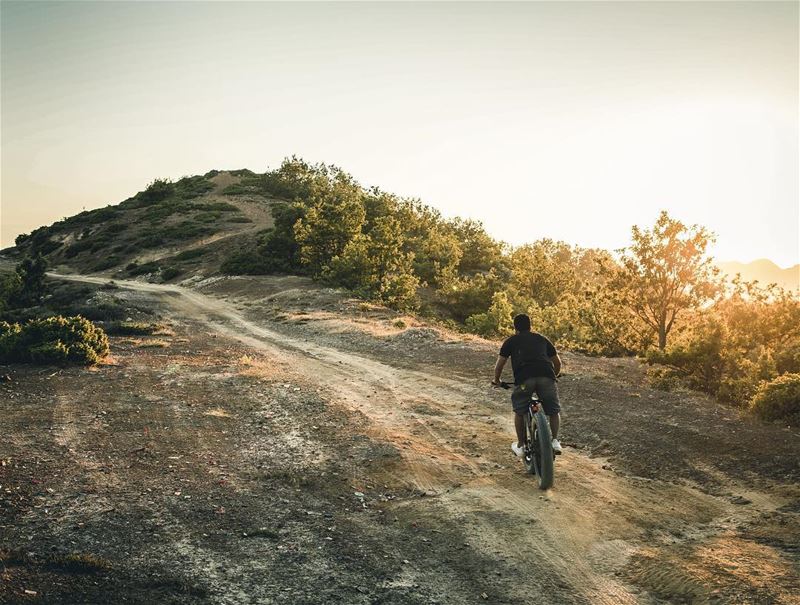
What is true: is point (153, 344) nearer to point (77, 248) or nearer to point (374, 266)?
point (374, 266)

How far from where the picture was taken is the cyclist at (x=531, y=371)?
8.81 metres

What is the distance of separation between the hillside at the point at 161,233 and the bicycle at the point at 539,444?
164 ft

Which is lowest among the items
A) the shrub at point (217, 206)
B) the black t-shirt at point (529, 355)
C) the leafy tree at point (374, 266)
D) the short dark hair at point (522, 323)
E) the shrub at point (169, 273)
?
the black t-shirt at point (529, 355)

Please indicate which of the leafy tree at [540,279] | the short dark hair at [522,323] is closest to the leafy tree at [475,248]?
the leafy tree at [540,279]

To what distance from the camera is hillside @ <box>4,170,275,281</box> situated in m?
63.4

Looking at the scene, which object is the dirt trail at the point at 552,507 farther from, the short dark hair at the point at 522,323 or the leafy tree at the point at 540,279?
the leafy tree at the point at 540,279

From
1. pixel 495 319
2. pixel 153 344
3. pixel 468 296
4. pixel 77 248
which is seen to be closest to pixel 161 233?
pixel 77 248

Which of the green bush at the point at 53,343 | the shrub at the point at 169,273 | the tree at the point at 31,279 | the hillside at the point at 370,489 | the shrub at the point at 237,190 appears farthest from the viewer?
the shrub at the point at 237,190

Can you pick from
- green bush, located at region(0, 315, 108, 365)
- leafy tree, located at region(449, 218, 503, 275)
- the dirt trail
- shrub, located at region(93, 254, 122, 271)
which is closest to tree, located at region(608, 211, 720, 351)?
the dirt trail

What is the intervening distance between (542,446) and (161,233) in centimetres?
7911

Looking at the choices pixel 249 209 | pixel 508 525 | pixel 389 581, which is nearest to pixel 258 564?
pixel 389 581

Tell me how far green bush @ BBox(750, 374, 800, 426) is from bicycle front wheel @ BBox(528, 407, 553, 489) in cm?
641

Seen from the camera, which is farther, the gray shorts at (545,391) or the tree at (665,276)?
the tree at (665,276)

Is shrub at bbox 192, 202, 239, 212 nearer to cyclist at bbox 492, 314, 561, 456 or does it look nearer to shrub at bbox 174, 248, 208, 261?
shrub at bbox 174, 248, 208, 261
